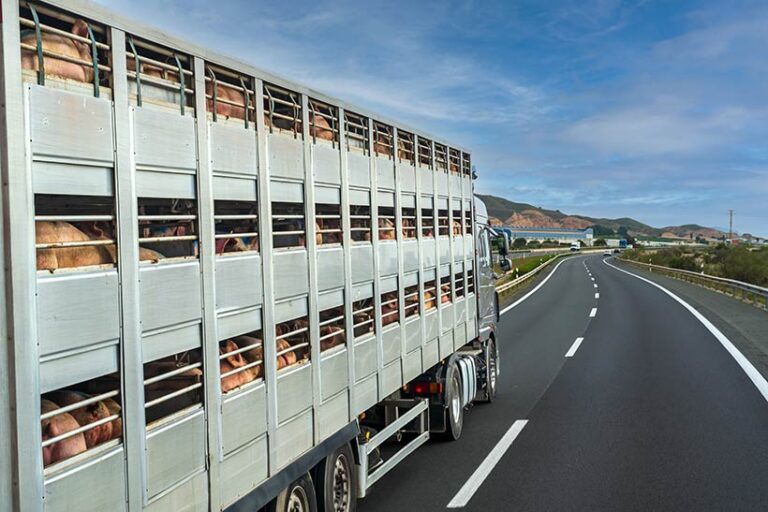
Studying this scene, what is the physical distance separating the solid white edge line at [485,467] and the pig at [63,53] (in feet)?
16.4

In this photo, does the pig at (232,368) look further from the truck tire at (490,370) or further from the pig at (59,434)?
the truck tire at (490,370)

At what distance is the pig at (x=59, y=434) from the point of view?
2975 millimetres

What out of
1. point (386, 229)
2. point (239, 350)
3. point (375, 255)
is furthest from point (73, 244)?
point (386, 229)

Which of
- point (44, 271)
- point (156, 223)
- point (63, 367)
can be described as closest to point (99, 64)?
point (156, 223)

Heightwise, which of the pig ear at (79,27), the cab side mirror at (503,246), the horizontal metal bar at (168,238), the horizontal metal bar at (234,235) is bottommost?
the cab side mirror at (503,246)

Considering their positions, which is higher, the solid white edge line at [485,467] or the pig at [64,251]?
the pig at [64,251]

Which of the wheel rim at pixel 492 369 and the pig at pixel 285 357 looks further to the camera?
the wheel rim at pixel 492 369

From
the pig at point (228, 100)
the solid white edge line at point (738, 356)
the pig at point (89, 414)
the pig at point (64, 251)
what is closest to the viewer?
the pig at point (64, 251)

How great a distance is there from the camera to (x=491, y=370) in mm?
11734

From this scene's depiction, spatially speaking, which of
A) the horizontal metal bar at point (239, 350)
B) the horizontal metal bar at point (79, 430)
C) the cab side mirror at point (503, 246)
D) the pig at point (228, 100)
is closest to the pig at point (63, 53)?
the pig at point (228, 100)

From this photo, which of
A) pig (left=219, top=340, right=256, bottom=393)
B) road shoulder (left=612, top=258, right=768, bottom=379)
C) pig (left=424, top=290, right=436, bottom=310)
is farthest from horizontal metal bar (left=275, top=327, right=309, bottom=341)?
road shoulder (left=612, top=258, right=768, bottom=379)

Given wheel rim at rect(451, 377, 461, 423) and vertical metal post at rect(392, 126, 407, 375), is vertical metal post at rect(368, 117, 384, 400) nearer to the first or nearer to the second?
vertical metal post at rect(392, 126, 407, 375)

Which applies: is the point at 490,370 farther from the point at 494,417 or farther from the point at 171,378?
the point at 171,378

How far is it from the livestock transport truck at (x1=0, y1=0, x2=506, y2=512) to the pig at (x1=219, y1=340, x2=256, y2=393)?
0.02m
